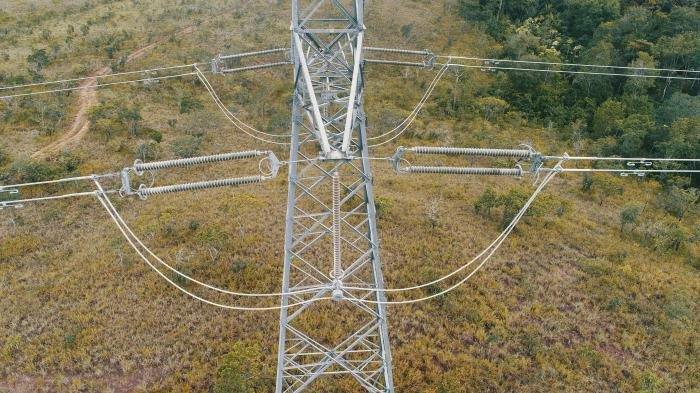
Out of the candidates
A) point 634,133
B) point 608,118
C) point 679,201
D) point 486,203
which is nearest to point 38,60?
point 486,203

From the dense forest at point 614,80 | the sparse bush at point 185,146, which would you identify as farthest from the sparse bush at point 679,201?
the sparse bush at point 185,146

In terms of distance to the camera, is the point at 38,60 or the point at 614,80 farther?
the point at 614,80

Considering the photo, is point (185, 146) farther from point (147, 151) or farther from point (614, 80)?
point (614, 80)

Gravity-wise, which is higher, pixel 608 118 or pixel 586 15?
pixel 586 15

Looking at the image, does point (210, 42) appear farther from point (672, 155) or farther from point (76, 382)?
point (672, 155)

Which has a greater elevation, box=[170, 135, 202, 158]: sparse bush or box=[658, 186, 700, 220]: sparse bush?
box=[170, 135, 202, 158]: sparse bush

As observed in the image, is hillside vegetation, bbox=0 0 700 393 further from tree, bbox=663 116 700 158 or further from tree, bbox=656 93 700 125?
tree, bbox=656 93 700 125

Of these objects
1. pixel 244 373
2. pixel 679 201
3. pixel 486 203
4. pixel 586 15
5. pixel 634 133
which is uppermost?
pixel 586 15

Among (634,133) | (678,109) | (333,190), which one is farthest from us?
(678,109)

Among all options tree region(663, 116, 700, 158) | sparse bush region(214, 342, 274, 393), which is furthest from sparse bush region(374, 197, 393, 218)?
Result: tree region(663, 116, 700, 158)
